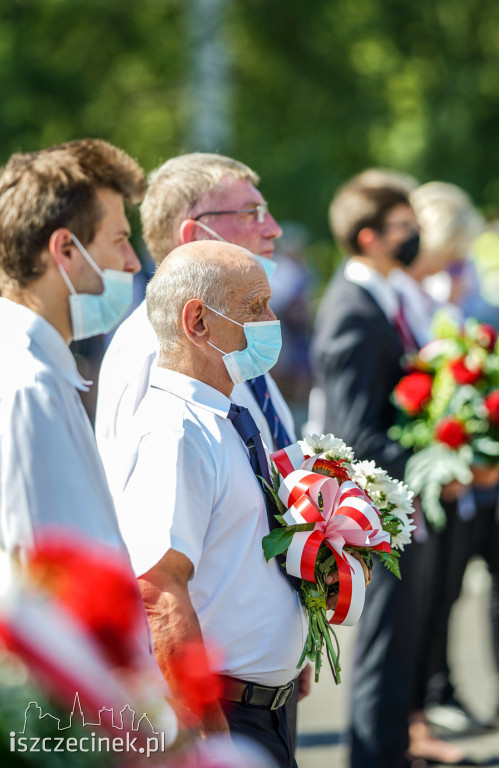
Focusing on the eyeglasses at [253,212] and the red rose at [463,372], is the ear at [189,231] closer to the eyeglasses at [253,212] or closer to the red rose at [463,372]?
the eyeglasses at [253,212]

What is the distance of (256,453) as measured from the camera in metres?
2.56

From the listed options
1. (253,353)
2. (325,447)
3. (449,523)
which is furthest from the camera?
(449,523)

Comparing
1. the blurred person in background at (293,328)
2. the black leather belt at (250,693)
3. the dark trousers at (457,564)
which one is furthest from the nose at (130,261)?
the blurred person in background at (293,328)

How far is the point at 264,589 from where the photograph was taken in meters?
2.42

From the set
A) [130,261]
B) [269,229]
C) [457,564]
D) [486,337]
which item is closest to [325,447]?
[130,261]

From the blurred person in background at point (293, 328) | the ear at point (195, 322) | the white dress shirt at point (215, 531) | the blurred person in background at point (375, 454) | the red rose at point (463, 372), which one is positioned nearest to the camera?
the white dress shirt at point (215, 531)

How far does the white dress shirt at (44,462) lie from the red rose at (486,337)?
2822 millimetres

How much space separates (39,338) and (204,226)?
1.10m

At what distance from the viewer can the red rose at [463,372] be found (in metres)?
4.45

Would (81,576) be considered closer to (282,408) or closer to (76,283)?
(76,283)

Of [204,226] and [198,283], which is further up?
[204,226]

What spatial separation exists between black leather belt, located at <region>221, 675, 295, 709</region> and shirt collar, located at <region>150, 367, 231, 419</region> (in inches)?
24.4

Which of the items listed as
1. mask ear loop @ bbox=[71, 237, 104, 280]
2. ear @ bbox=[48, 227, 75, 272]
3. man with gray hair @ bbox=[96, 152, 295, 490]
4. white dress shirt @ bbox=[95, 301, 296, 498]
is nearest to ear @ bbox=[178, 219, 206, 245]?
man with gray hair @ bbox=[96, 152, 295, 490]

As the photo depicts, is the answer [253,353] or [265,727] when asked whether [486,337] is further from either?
[265,727]
